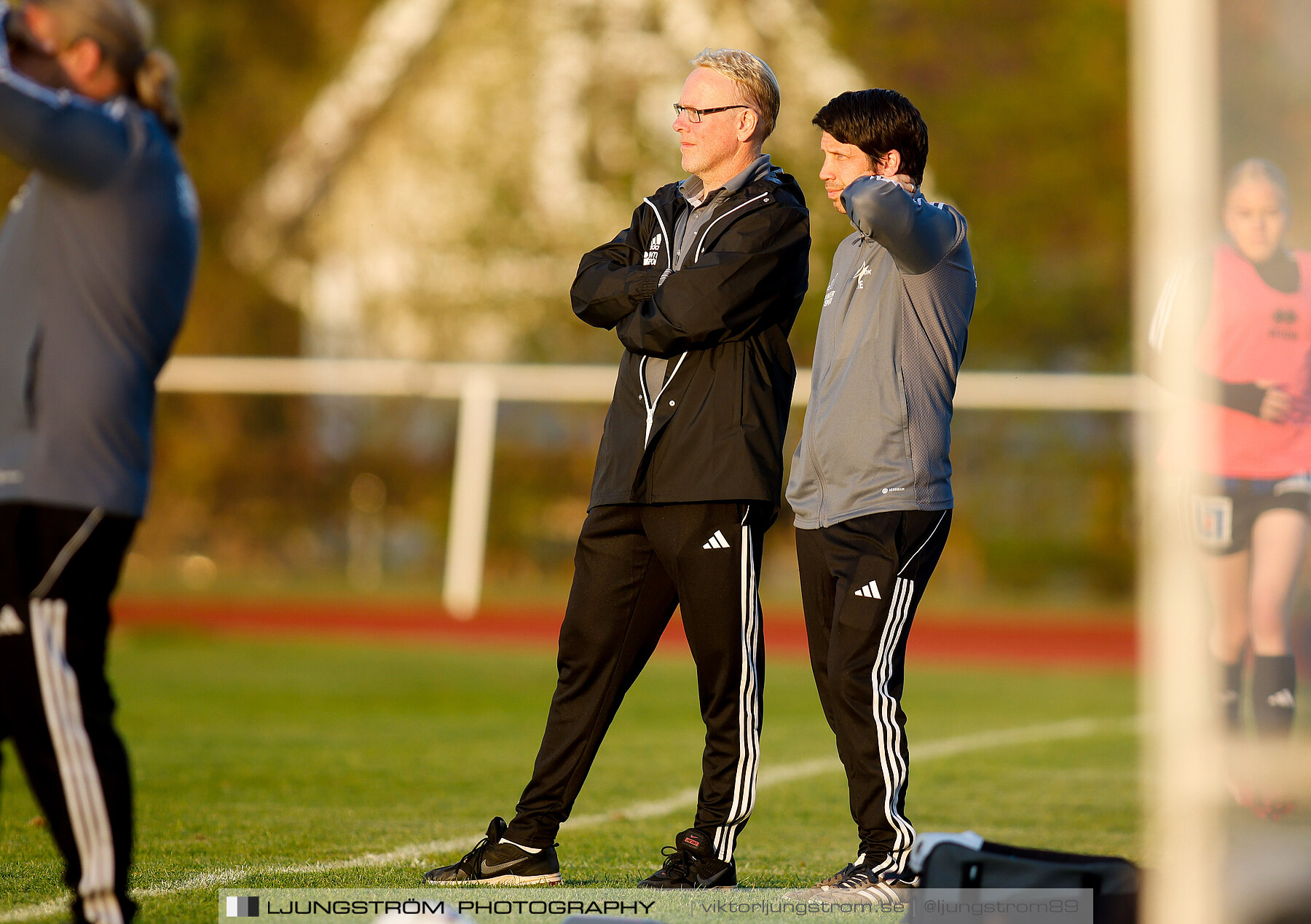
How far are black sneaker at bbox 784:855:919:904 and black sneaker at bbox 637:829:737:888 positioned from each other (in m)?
0.18

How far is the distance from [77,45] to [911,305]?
81.4 inches

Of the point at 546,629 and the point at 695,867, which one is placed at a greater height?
the point at 695,867

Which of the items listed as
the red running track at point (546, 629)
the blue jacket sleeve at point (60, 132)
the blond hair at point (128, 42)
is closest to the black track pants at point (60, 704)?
the blue jacket sleeve at point (60, 132)

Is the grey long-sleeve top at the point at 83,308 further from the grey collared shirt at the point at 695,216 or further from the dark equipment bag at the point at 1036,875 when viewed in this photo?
the dark equipment bag at the point at 1036,875

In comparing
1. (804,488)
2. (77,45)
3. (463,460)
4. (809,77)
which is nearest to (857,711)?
(804,488)

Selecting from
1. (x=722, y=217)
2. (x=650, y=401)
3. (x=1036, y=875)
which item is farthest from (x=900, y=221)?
(x=1036, y=875)

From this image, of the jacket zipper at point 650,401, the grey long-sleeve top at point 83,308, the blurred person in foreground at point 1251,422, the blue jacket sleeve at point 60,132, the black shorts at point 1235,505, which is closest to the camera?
the blurred person in foreground at point 1251,422

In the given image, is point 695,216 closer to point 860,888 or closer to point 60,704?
point 860,888

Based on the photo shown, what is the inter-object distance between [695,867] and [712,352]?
4.24 ft

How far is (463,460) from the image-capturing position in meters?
16.8

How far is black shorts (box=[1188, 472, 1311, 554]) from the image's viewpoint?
2529 mm

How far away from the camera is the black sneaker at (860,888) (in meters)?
3.93

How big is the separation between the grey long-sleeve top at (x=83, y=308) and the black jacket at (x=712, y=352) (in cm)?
133

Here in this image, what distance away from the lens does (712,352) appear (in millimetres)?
4312
